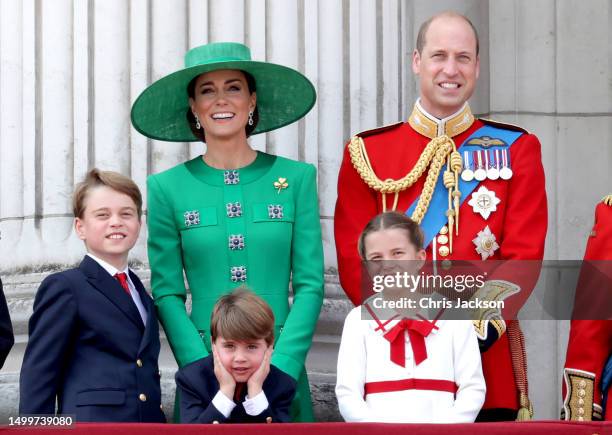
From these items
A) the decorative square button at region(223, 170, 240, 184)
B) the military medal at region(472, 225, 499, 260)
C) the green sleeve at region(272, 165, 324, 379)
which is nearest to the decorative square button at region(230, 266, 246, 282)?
the green sleeve at region(272, 165, 324, 379)

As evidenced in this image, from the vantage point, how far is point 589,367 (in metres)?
4.96

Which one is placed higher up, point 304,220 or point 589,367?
point 304,220

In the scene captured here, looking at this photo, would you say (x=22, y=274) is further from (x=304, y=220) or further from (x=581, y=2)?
(x=581, y=2)

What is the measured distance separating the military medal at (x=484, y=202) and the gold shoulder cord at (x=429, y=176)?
0.06 metres

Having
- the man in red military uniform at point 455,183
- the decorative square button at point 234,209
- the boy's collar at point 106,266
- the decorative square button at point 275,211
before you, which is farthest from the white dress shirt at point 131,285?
the man in red military uniform at point 455,183

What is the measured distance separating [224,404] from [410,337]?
598mm

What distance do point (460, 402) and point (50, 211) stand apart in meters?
2.02

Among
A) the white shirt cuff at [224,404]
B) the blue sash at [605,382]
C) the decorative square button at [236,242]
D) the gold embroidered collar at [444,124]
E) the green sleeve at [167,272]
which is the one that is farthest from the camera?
the gold embroidered collar at [444,124]

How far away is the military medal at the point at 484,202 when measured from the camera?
16.7 ft

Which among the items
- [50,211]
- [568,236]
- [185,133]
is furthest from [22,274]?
[568,236]

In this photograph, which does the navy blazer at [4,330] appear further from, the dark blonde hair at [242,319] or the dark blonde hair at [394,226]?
the dark blonde hair at [394,226]

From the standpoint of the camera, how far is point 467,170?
516cm

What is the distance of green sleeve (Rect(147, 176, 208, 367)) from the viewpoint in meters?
5.03

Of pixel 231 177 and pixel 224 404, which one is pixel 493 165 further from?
pixel 224 404
